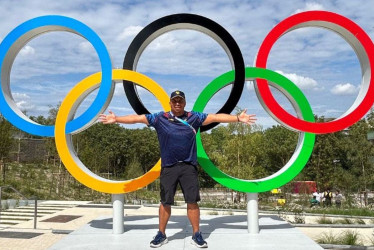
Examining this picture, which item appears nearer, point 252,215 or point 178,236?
point 178,236

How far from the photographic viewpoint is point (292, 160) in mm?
6504

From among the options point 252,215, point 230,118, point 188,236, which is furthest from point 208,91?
point 188,236

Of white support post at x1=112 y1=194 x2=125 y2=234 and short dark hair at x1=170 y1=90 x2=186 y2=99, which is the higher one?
short dark hair at x1=170 y1=90 x2=186 y2=99

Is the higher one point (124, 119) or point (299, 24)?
point (299, 24)

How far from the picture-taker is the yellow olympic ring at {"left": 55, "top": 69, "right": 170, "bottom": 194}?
6320mm

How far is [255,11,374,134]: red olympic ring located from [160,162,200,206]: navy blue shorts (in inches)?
72.8

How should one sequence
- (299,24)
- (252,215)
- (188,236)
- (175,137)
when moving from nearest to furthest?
(175,137), (188,236), (252,215), (299,24)

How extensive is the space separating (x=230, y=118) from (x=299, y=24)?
2.21m

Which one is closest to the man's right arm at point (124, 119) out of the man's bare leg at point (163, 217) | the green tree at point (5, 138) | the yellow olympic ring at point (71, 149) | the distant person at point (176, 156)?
the distant person at point (176, 156)

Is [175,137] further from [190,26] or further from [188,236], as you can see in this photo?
[190,26]

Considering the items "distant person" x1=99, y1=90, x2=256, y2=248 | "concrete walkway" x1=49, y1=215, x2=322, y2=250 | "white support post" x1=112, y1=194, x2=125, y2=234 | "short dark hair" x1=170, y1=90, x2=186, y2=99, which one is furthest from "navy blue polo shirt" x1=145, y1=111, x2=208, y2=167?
"white support post" x1=112, y1=194, x2=125, y2=234

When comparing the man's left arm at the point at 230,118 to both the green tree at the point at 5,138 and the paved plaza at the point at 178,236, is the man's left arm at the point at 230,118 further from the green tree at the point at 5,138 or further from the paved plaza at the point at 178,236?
the green tree at the point at 5,138

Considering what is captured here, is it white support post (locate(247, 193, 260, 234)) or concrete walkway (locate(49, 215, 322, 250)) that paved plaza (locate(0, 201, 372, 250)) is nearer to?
concrete walkway (locate(49, 215, 322, 250))

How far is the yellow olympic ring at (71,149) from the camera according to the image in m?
6.32
